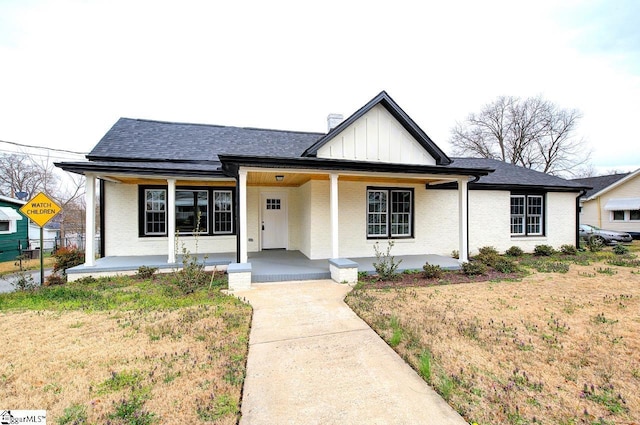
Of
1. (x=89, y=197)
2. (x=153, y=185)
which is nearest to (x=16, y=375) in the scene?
(x=89, y=197)

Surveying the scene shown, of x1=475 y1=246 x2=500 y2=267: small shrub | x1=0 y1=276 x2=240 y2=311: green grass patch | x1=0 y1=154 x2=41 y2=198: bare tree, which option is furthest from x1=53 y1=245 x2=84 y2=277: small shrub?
x1=0 y1=154 x2=41 y2=198: bare tree

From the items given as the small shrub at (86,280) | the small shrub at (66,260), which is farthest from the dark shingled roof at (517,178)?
the small shrub at (66,260)

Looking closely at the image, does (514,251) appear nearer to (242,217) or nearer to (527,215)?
(527,215)

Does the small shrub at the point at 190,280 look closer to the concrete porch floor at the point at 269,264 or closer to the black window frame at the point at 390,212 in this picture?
the concrete porch floor at the point at 269,264

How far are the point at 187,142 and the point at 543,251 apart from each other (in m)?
15.1

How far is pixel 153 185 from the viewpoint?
9852 millimetres

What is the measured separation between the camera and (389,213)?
34.6ft

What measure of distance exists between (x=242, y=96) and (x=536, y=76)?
19930 millimetres

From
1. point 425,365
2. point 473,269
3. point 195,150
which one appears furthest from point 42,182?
point 425,365

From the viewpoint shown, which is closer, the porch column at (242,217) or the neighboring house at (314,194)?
the porch column at (242,217)

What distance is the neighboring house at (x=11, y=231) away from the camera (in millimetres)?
16234

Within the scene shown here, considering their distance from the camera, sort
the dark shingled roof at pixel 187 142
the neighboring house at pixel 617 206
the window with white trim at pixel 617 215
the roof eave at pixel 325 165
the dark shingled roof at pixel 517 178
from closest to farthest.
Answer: the roof eave at pixel 325 165 → the dark shingled roof at pixel 187 142 → the dark shingled roof at pixel 517 178 → the neighboring house at pixel 617 206 → the window with white trim at pixel 617 215

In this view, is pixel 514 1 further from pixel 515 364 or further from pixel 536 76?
pixel 515 364

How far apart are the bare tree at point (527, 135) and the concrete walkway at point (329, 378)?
35202 mm
